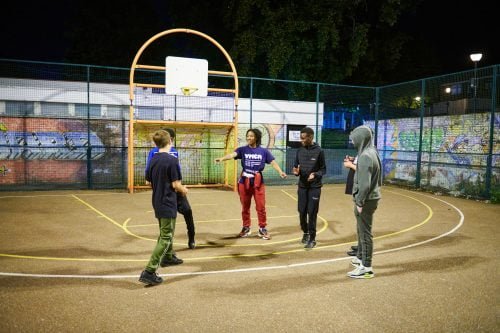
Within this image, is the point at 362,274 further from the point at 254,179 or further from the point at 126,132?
the point at 126,132

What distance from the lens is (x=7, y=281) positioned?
5234mm

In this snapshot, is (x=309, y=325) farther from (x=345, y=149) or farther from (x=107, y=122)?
(x=345, y=149)

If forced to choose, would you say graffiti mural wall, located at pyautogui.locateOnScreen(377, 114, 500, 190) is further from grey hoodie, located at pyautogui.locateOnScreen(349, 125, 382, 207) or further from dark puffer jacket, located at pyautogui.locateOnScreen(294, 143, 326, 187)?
grey hoodie, located at pyautogui.locateOnScreen(349, 125, 382, 207)

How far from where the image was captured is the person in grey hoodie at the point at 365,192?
529 cm

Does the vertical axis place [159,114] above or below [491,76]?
below

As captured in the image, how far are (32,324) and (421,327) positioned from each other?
400 centimetres

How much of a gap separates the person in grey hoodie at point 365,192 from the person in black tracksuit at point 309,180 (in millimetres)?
1461

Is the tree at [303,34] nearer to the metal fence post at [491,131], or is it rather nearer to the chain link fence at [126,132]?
the chain link fence at [126,132]

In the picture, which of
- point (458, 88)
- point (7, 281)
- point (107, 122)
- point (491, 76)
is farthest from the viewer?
point (107, 122)

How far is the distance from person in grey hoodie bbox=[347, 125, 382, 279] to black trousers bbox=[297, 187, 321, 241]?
144cm

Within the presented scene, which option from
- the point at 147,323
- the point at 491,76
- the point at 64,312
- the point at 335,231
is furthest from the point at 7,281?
the point at 491,76

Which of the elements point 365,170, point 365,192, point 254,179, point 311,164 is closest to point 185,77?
point 254,179

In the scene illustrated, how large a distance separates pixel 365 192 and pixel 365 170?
29 centimetres

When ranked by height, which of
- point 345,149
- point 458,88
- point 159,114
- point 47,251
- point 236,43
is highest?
point 236,43
